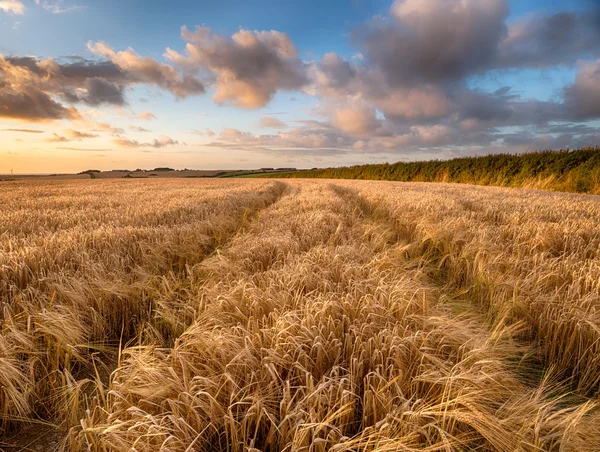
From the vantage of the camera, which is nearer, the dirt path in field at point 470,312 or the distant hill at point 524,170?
the dirt path in field at point 470,312

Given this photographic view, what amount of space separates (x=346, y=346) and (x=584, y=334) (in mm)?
2033

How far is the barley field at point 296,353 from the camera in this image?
1.44 metres

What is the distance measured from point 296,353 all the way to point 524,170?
29976 millimetres

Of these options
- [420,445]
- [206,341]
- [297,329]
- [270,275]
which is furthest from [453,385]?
[270,275]

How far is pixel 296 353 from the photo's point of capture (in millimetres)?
1902

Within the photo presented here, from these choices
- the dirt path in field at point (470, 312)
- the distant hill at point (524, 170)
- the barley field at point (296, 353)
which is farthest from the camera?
the distant hill at point (524, 170)

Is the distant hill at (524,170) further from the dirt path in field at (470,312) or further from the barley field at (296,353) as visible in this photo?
the barley field at (296,353)

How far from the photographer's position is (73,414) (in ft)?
5.50

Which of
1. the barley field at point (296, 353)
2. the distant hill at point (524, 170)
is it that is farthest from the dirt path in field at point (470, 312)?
the distant hill at point (524, 170)

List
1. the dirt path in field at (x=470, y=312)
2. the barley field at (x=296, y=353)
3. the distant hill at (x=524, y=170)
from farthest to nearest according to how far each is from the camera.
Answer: the distant hill at (x=524, y=170)
the dirt path in field at (x=470, y=312)
the barley field at (x=296, y=353)

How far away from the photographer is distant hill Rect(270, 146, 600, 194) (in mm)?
19906

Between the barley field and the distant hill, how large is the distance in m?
21.6

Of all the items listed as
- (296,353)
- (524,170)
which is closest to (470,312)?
(296,353)

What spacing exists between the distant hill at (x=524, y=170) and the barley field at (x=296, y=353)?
70.9ft
